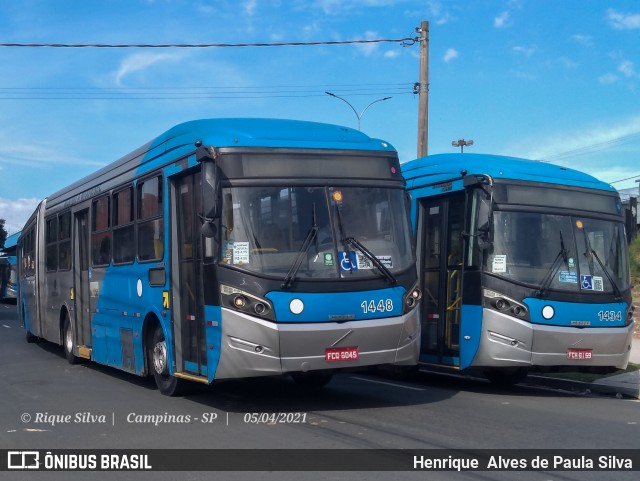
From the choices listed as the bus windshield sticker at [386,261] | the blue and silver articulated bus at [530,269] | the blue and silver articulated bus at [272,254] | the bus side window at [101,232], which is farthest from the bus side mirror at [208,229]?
the bus side window at [101,232]

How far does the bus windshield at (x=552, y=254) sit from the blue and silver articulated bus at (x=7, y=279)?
3817 centimetres

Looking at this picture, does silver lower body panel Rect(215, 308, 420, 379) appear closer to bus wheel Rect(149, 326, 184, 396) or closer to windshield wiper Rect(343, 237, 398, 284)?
windshield wiper Rect(343, 237, 398, 284)

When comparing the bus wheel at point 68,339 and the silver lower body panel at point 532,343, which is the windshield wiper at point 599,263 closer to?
the silver lower body panel at point 532,343

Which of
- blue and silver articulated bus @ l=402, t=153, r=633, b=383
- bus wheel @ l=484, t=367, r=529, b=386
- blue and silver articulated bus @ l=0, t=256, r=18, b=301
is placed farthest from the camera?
blue and silver articulated bus @ l=0, t=256, r=18, b=301

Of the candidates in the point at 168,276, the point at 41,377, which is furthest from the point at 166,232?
the point at 41,377

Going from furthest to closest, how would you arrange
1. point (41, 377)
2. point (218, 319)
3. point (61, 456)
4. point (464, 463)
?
point (41, 377), point (218, 319), point (61, 456), point (464, 463)

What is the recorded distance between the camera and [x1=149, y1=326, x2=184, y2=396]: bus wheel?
10.9 metres

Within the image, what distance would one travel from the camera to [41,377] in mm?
14227

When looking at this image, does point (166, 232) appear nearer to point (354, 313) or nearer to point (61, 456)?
point (354, 313)

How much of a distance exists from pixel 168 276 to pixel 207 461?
3787mm

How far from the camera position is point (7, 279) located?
1903 inches

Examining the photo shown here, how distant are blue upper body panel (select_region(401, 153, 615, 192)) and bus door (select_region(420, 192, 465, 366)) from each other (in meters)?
0.36

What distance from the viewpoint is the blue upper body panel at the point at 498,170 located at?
37.9ft

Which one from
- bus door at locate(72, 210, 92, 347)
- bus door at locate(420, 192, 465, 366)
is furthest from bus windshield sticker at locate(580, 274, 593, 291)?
bus door at locate(72, 210, 92, 347)
